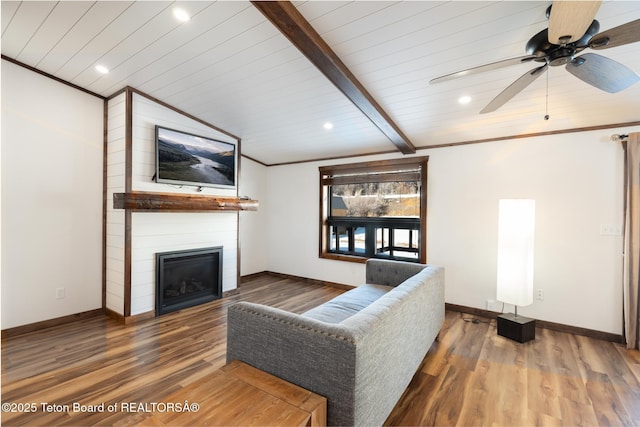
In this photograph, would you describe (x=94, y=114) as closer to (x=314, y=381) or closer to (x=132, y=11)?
(x=132, y=11)

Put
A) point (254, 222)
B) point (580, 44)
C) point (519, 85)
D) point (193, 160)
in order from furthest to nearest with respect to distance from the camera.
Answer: point (254, 222)
point (193, 160)
point (519, 85)
point (580, 44)

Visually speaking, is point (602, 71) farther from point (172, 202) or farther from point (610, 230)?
point (172, 202)

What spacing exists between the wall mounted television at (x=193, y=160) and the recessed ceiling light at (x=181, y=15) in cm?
170

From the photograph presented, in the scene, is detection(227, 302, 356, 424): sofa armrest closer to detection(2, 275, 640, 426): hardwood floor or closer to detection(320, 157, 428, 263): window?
detection(2, 275, 640, 426): hardwood floor

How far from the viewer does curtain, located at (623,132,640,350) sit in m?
2.88

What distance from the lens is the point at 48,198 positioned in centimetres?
326

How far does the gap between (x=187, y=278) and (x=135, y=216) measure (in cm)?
109

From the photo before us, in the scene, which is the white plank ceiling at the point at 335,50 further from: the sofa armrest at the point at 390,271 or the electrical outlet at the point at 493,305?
the electrical outlet at the point at 493,305

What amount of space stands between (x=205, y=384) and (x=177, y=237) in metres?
2.82

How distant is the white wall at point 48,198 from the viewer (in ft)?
9.91

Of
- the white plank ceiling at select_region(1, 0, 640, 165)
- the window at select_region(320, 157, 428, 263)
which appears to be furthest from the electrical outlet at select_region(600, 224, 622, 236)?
the window at select_region(320, 157, 428, 263)

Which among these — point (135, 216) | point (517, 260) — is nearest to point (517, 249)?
point (517, 260)

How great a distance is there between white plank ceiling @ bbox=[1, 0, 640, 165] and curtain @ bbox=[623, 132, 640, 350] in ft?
1.42

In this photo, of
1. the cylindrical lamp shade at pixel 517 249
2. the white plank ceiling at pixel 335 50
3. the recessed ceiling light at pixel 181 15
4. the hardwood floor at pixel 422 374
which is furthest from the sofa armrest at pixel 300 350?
the cylindrical lamp shade at pixel 517 249
